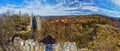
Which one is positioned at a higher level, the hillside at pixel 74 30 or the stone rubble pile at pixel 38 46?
the hillside at pixel 74 30

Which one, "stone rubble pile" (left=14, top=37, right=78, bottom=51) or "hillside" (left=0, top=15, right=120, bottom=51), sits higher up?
"hillside" (left=0, top=15, right=120, bottom=51)

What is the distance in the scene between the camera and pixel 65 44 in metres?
3.64

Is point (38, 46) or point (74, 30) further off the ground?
point (74, 30)

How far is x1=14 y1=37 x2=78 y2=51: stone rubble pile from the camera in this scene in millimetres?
3596

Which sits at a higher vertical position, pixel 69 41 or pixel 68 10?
pixel 68 10

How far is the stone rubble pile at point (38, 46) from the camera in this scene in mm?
3596

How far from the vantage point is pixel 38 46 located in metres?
3.63

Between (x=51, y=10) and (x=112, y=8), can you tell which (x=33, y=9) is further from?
(x=112, y=8)

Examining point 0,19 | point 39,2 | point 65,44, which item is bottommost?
point 65,44

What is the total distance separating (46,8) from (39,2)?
0.12 m

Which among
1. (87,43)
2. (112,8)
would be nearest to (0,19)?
(87,43)

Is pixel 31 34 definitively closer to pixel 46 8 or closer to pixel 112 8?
pixel 46 8

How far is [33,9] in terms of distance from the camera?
12.1 feet

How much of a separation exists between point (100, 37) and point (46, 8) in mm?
799
